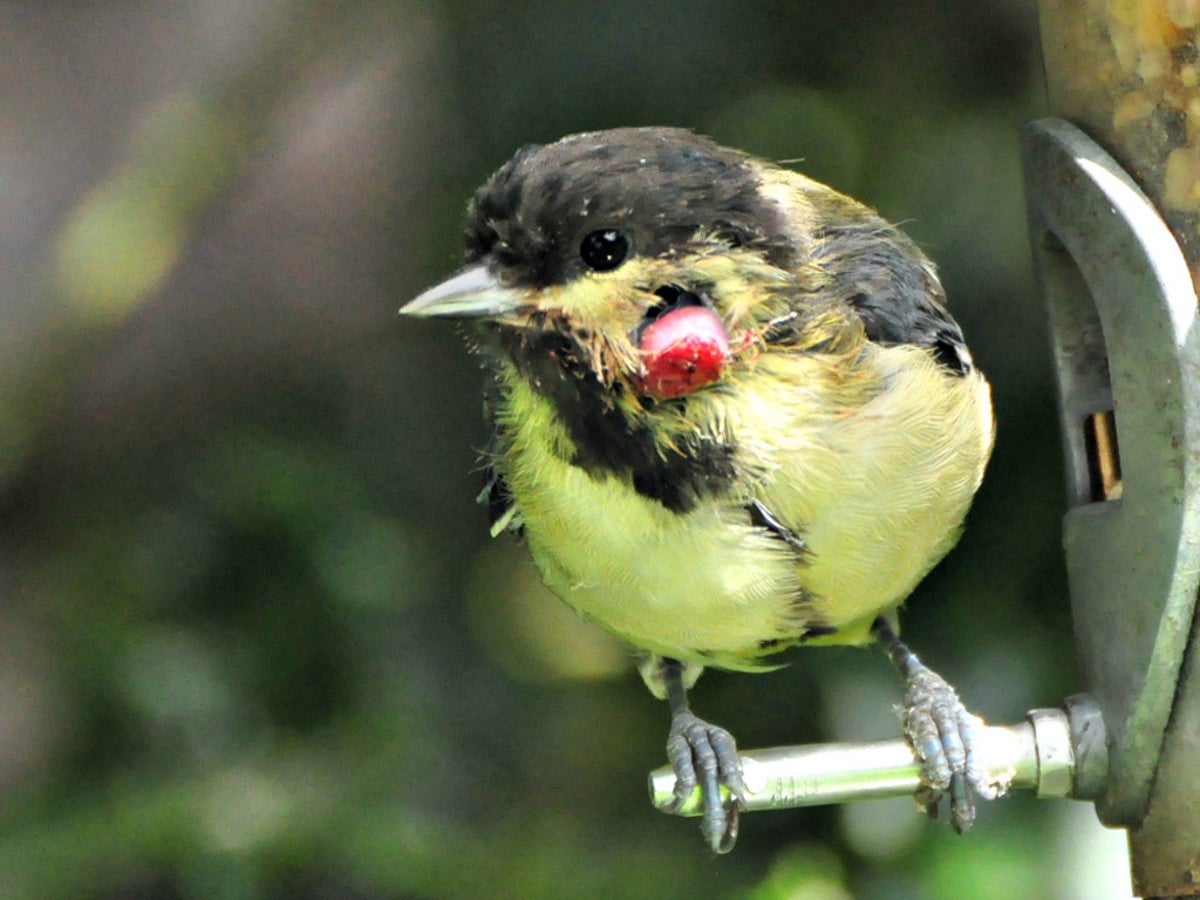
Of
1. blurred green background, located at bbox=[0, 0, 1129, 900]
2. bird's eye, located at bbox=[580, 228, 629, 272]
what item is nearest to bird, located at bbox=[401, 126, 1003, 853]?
bird's eye, located at bbox=[580, 228, 629, 272]

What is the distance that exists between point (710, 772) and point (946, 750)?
38 centimetres

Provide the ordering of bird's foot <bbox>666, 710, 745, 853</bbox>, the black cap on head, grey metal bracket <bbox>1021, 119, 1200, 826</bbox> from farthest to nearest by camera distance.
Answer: bird's foot <bbox>666, 710, 745, 853</bbox>, grey metal bracket <bbox>1021, 119, 1200, 826</bbox>, the black cap on head

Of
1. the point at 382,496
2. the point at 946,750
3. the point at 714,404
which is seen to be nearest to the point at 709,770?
the point at 946,750

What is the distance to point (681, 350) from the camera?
1976 mm

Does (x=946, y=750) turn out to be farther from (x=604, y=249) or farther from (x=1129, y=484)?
(x=604, y=249)

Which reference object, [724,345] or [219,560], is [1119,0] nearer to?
[724,345]

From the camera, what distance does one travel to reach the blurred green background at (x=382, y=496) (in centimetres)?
322

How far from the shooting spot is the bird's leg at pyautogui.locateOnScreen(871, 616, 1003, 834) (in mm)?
2311

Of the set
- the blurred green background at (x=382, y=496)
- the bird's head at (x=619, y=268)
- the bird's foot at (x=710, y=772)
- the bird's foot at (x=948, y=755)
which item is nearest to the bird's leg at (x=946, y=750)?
the bird's foot at (x=948, y=755)

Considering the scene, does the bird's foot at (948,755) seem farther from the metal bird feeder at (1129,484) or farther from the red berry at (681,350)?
the red berry at (681,350)

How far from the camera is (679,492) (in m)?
2.10

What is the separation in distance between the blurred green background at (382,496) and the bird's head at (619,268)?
4.18 ft

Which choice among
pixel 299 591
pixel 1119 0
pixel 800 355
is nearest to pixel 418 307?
pixel 800 355

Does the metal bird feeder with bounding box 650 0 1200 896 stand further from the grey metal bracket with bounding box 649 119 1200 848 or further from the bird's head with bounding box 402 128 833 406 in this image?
the bird's head with bounding box 402 128 833 406
